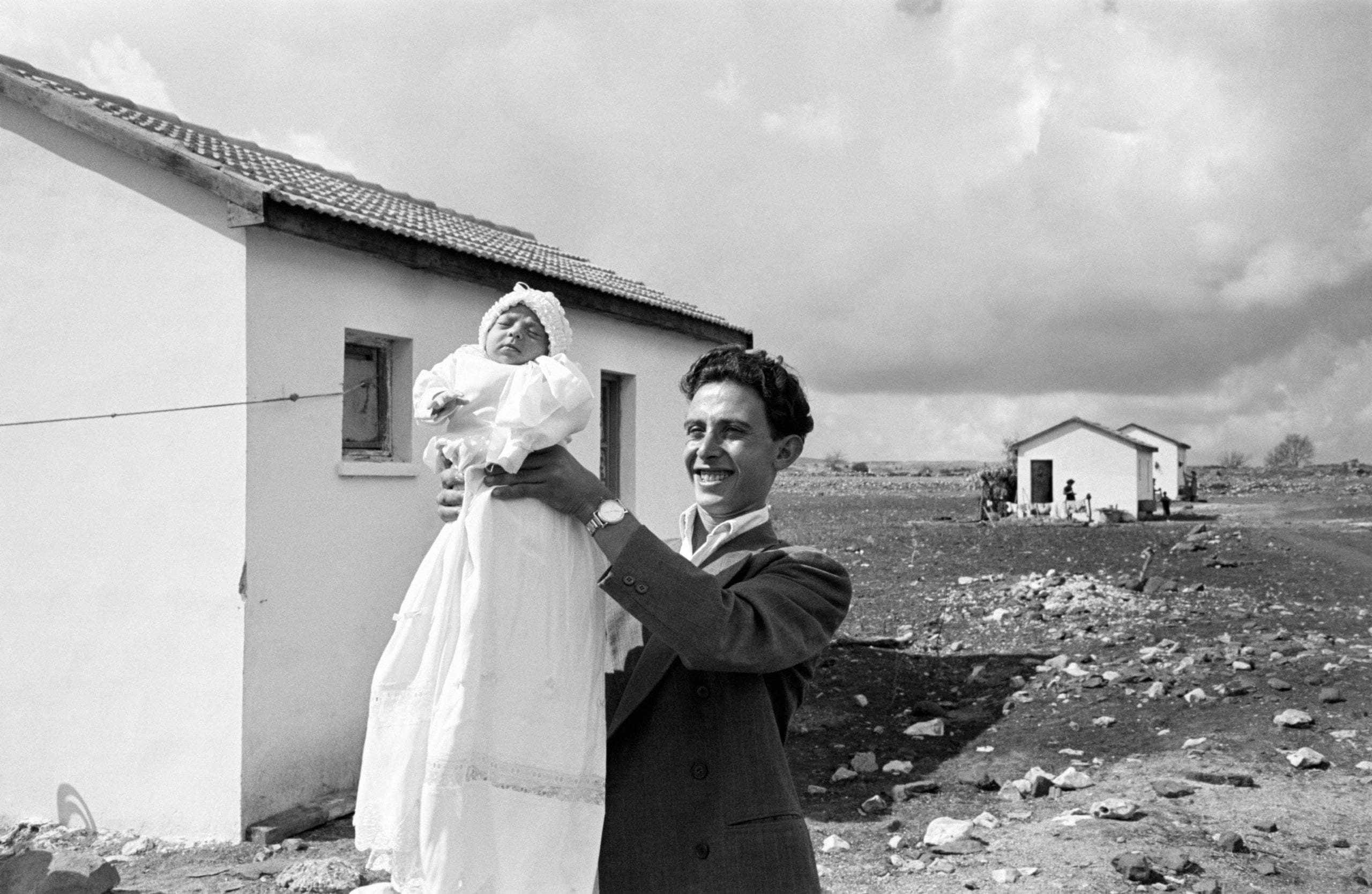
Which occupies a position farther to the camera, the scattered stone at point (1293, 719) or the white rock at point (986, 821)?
the scattered stone at point (1293, 719)

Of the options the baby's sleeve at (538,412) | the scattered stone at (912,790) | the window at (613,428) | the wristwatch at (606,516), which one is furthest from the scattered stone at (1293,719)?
the wristwatch at (606,516)

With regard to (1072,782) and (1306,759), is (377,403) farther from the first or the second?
(1306,759)

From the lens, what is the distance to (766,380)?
1.95m

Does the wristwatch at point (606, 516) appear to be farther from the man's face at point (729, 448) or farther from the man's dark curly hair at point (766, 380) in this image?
the man's dark curly hair at point (766, 380)

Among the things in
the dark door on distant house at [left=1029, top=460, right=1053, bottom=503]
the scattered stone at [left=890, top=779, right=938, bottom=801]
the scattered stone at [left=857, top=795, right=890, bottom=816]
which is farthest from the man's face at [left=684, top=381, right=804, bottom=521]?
the dark door on distant house at [left=1029, top=460, right=1053, bottom=503]

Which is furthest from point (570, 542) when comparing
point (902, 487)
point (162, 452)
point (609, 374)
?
point (902, 487)

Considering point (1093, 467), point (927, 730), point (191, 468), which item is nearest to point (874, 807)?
point (927, 730)

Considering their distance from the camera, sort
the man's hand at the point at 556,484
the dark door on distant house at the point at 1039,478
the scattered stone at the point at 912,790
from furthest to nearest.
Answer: the dark door on distant house at the point at 1039,478 → the scattered stone at the point at 912,790 → the man's hand at the point at 556,484

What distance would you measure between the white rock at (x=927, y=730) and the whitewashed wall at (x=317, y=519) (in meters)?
4.17

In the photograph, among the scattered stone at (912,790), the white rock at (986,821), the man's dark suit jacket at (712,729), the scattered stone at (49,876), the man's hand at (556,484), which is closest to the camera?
the man's dark suit jacket at (712,729)

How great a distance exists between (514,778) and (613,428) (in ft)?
27.3

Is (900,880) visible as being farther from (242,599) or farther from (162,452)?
(162,452)

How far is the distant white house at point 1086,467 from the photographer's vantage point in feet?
111

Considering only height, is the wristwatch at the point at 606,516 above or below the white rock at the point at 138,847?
above
